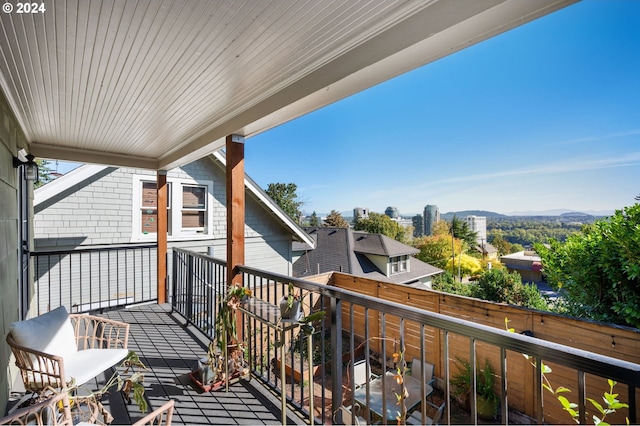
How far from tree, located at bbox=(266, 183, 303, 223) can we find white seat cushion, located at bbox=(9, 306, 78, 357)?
25.7 metres

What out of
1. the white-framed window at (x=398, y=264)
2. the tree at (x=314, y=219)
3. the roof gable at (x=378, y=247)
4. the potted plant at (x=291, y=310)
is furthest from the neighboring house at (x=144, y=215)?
the tree at (x=314, y=219)

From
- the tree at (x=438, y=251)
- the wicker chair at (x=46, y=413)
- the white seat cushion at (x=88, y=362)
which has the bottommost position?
the tree at (x=438, y=251)

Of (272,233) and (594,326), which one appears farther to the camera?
(272,233)

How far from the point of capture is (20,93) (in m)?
2.53

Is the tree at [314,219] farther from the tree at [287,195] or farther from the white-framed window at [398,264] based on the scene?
the white-framed window at [398,264]

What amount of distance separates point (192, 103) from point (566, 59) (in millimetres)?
26375

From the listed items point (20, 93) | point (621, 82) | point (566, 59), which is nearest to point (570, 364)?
point (20, 93)

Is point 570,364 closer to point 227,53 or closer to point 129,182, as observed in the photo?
point 227,53

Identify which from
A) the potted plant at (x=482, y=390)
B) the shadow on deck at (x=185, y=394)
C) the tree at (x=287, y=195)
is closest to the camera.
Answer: the shadow on deck at (x=185, y=394)

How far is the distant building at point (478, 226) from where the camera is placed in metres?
35.2

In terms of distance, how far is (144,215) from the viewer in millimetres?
7141

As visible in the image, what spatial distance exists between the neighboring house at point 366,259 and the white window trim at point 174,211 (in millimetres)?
6095

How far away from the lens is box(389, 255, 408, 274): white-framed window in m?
14.2

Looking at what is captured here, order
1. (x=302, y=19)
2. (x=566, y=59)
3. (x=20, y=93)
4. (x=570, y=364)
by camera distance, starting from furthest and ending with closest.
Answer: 1. (x=566, y=59)
2. (x=20, y=93)
3. (x=302, y=19)
4. (x=570, y=364)
